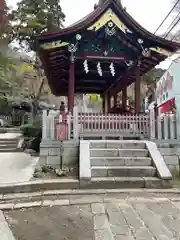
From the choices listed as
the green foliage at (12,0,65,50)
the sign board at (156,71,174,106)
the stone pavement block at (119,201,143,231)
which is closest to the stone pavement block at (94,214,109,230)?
the stone pavement block at (119,201,143,231)

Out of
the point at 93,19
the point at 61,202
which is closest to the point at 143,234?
the point at 61,202

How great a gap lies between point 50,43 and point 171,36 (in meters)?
10.0

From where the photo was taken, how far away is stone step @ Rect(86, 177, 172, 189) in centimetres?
585

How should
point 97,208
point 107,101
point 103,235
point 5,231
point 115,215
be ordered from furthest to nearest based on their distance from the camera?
1. point 107,101
2. point 97,208
3. point 115,215
4. point 5,231
5. point 103,235

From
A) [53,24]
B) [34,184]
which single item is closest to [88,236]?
[34,184]

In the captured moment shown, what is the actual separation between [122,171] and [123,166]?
262 mm

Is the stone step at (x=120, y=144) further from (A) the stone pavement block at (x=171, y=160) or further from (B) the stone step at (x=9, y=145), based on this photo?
(B) the stone step at (x=9, y=145)

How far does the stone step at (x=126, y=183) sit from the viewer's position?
5848 mm

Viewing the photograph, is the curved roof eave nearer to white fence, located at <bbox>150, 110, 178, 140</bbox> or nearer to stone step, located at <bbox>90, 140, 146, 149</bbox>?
white fence, located at <bbox>150, 110, 178, 140</bbox>

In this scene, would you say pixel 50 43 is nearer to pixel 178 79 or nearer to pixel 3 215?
pixel 3 215

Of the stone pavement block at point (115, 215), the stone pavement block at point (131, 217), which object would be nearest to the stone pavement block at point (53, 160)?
the stone pavement block at point (115, 215)

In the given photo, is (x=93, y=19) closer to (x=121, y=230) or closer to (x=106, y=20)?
(x=106, y=20)

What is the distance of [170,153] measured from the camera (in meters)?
7.58

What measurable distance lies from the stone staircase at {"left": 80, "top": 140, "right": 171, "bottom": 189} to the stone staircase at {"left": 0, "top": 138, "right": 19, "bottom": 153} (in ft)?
16.7
